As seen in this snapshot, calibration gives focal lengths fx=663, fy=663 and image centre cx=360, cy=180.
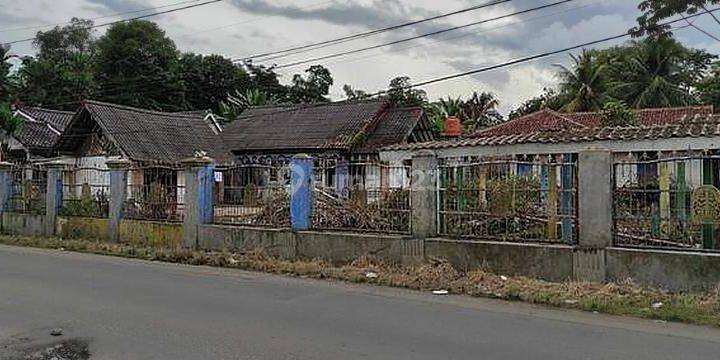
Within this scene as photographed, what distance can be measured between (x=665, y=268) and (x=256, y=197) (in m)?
8.01

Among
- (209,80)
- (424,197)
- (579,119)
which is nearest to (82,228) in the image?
(424,197)

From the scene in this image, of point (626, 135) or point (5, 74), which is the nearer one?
point (626, 135)

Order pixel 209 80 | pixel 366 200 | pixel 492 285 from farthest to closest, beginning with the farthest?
pixel 209 80
pixel 366 200
pixel 492 285

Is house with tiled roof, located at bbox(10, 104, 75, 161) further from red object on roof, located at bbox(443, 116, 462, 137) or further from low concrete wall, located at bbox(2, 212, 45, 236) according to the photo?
red object on roof, located at bbox(443, 116, 462, 137)

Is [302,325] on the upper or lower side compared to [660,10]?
lower

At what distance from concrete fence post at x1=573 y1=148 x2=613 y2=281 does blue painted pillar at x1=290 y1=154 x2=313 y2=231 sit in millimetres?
5213

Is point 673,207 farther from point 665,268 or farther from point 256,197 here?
point 256,197

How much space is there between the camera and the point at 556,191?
10438 mm

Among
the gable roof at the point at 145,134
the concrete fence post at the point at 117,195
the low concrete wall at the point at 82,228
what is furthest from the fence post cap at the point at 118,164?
the gable roof at the point at 145,134

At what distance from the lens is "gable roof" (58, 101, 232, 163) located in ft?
95.4

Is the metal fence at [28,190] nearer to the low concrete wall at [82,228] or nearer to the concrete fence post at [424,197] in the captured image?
the low concrete wall at [82,228]

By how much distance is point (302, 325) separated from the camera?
7.13 m

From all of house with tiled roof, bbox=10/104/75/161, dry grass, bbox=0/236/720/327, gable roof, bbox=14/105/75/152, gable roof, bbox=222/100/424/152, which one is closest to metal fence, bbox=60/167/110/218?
dry grass, bbox=0/236/720/327

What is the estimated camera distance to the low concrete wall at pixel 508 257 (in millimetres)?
9938
